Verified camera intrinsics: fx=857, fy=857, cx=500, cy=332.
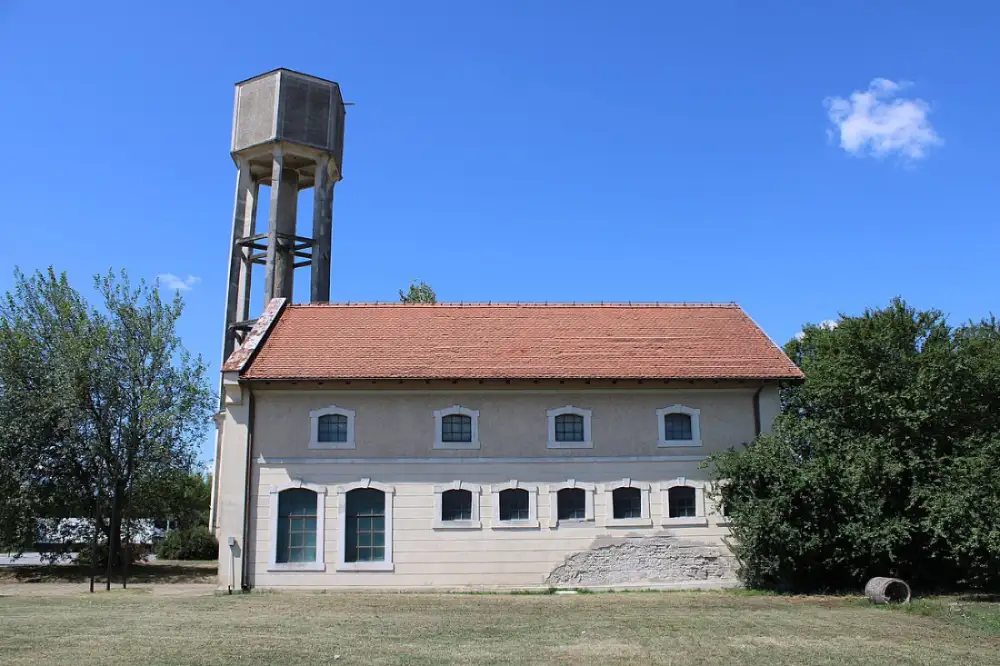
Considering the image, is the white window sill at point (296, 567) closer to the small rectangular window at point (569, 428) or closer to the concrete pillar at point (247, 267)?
the small rectangular window at point (569, 428)

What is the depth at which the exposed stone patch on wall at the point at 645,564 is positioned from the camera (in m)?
22.8

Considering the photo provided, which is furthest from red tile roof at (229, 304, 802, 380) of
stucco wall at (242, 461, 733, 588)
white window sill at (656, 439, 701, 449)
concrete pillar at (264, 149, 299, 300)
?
concrete pillar at (264, 149, 299, 300)

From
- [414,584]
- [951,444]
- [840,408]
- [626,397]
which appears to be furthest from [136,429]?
[951,444]

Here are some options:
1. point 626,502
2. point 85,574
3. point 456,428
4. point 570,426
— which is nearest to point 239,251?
point 85,574

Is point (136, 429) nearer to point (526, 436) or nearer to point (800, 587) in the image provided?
point (526, 436)

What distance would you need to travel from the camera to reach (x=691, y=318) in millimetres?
27547

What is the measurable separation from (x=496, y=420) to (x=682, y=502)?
5.54 metres

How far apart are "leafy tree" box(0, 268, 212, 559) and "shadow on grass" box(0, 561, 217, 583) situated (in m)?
1.11

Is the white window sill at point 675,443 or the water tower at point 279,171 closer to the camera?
the white window sill at point 675,443

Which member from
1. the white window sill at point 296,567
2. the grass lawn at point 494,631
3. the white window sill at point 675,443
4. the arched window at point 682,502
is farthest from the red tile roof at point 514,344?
the grass lawn at point 494,631

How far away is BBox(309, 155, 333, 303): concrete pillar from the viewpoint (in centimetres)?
3409

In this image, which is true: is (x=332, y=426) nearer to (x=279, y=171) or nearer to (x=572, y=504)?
(x=572, y=504)

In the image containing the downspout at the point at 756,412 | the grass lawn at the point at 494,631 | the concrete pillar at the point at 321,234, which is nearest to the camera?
the grass lawn at the point at 494,631

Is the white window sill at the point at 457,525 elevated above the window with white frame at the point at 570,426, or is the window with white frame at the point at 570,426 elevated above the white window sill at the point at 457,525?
the window with white frame at the point at 570,426
